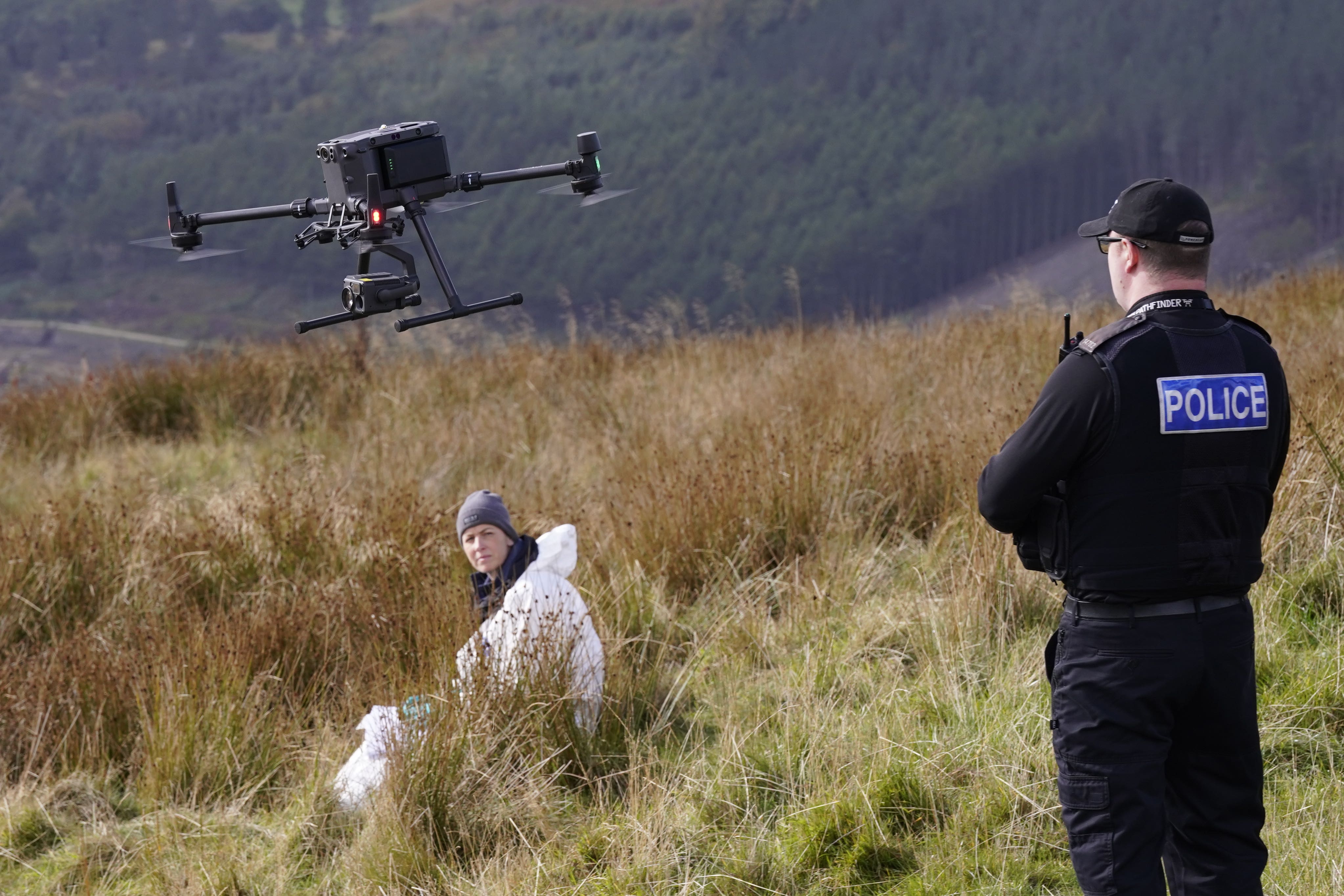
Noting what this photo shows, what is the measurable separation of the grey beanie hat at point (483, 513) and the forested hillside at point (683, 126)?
307ft

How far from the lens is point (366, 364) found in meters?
10.5

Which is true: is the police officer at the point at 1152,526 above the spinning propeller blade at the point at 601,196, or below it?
below

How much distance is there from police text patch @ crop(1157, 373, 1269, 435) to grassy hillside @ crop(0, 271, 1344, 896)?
127 cm

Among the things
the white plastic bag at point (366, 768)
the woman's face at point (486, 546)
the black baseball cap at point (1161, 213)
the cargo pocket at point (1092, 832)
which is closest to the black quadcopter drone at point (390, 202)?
the black baseball cap at point (1161, 213)

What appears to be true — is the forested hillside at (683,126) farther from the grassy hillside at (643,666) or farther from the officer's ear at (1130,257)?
the officer's ear at (1130,257)

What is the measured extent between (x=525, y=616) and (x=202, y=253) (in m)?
1.84

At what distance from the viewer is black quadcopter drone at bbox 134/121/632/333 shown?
225 cm

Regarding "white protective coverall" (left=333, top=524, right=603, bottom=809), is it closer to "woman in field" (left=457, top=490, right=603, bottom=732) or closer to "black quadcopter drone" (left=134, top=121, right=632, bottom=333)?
"woman in field" (left=457, top=490, right=603, bottom=732)

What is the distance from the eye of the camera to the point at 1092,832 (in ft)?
7.67

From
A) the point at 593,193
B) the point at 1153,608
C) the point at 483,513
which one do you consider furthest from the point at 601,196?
Result: the point at 483,513

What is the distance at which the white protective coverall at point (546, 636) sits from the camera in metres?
3.92

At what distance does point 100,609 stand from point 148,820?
6.97ft

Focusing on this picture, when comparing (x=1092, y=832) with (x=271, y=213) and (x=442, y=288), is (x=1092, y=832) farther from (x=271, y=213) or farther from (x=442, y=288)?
(x=271, y=213)

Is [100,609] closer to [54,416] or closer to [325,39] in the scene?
[54,416]
